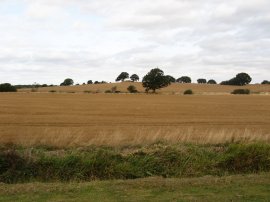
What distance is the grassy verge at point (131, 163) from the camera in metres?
14.5

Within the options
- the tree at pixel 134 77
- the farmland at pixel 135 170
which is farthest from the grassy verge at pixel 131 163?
the tree at pixel 134 77

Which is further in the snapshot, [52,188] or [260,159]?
[260,159]

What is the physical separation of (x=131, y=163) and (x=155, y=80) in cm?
9260

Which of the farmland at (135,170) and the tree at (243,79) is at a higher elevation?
the tree at (243,79)

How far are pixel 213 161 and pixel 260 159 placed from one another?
1.80 metres

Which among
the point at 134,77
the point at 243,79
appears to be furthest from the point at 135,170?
the point at 243,79

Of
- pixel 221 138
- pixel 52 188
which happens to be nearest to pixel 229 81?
pixel 221 138

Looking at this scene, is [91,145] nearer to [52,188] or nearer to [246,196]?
[52,188]

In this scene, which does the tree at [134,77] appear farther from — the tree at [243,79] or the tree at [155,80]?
the tree at [155,80]

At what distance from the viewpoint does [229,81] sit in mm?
157625

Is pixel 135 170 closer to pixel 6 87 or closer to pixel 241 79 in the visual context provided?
pixel 6 87

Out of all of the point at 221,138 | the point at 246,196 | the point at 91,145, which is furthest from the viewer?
the point at 221,138

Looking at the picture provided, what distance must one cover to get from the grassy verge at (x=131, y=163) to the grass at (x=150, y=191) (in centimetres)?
315

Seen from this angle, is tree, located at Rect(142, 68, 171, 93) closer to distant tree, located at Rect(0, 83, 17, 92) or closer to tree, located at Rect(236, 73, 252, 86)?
distant tree, located at Rect(0, 83, 17, 92)
